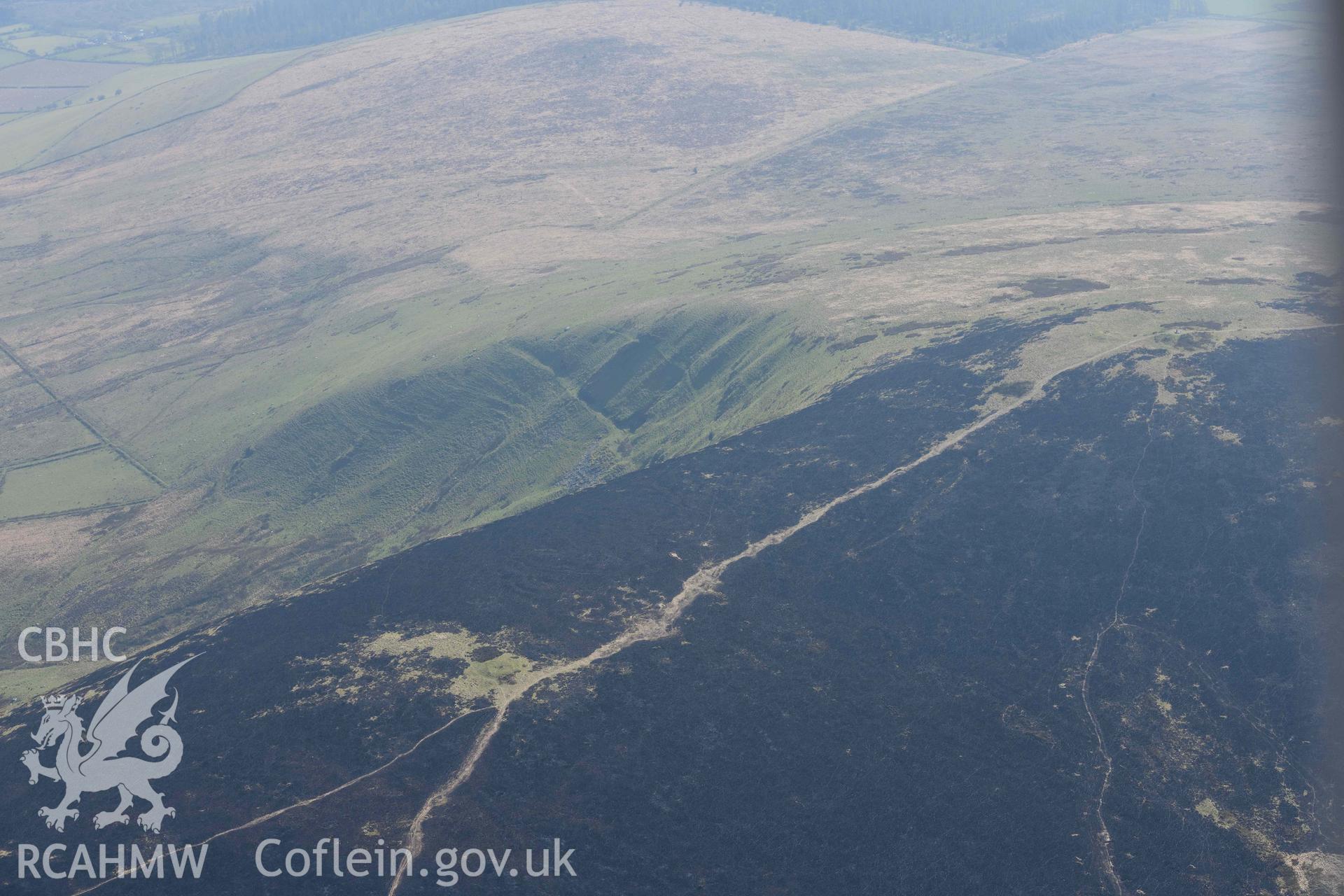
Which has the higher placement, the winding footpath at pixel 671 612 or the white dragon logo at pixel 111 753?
the white dragon logo at pixel 111 753

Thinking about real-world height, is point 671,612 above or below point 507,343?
below

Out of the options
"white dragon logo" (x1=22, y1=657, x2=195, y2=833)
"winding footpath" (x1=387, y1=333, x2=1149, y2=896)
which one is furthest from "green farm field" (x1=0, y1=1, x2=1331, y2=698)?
"white dragon logo" (x1=22, y1=657, x2=195, y2=833)

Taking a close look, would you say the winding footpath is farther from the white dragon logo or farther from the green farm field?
the white dragon logo

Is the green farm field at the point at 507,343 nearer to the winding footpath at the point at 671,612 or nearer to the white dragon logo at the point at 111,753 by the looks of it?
the winding footpath at the point at 671,612

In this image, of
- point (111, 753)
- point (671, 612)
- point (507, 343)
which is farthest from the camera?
point (507, 343)

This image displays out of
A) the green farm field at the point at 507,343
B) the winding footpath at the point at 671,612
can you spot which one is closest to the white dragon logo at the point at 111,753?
the winding footpath at the point at 671,612

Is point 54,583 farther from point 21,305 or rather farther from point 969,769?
point 21,305

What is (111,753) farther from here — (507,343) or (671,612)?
(507,343)

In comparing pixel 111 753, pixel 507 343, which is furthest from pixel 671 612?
pixel 507 343

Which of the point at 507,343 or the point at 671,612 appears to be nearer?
the point at 671,612
